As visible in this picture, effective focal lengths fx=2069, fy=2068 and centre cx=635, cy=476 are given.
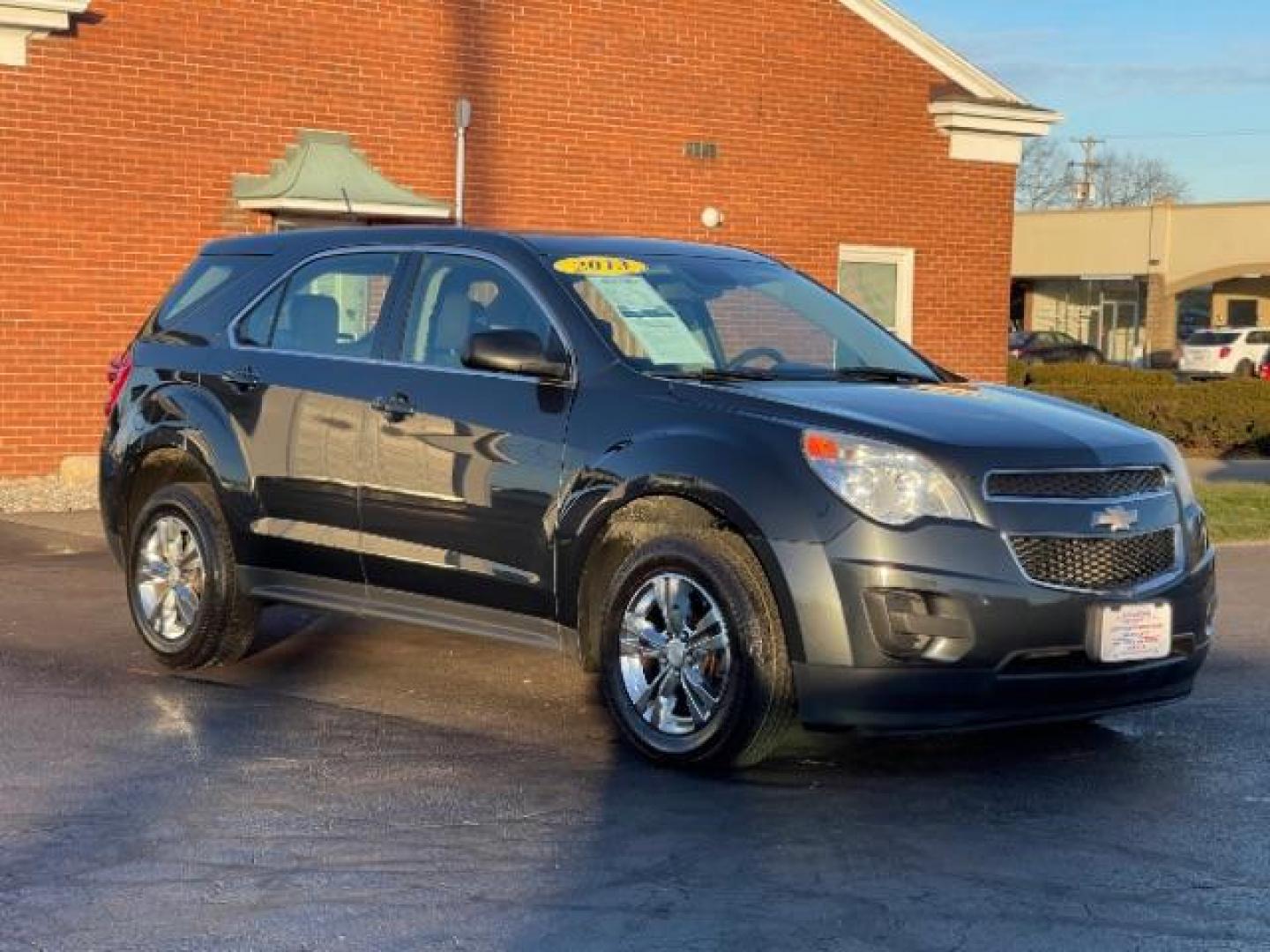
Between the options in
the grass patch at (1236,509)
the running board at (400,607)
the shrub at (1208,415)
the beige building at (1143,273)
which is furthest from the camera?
the beige building at (1143,273)

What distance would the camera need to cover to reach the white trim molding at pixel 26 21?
15.7m

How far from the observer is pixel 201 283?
885cm

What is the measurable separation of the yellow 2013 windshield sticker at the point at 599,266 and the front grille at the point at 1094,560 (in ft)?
6.51

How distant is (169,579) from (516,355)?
2285mm

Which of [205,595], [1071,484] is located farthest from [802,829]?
[205,595]

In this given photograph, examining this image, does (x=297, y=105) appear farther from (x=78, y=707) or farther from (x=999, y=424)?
(x=999, y=424)

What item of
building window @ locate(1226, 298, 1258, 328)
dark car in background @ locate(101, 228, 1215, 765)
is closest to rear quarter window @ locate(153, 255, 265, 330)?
dark car in background @ locate(101, 228, 1215, 765)

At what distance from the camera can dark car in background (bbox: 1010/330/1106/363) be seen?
55906mm

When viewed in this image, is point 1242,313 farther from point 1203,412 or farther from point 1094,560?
point 1094,560

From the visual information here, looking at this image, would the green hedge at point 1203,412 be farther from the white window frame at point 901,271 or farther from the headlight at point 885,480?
the headlight at point 885,480

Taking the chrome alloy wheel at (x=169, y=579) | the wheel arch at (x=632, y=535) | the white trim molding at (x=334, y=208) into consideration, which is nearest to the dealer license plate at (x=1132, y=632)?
the wheel arch at (x=632, y=535)

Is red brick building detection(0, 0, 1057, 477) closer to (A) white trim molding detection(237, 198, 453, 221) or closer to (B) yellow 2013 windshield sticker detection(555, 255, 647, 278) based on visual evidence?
(A) white trim molding detection(237, 198, 453, 221)

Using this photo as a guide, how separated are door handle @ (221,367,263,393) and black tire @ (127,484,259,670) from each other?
469mm

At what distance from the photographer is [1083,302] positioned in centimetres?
6831
